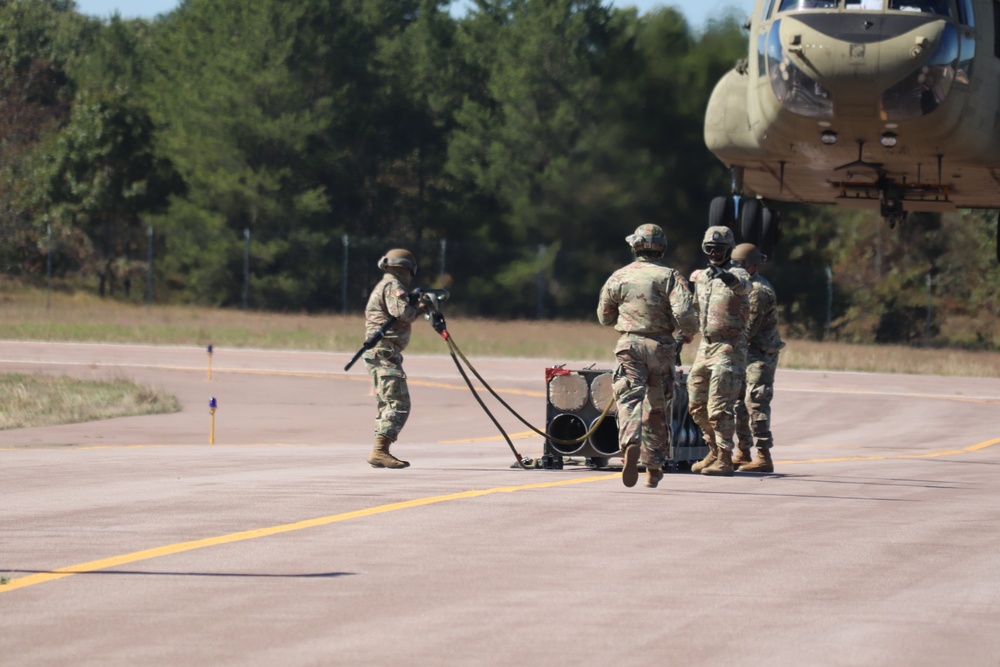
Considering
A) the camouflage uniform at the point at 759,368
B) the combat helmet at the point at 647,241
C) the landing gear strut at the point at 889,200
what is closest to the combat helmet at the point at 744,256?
the camouflage uniform at the point at 759,368

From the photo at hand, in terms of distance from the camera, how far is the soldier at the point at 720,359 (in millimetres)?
13000

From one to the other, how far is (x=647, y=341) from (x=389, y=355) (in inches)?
109

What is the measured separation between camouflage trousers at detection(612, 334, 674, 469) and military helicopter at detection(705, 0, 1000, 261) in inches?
356

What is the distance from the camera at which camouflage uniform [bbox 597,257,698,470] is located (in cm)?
1137

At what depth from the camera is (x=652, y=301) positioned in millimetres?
11461

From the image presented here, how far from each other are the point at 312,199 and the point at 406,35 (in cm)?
1290

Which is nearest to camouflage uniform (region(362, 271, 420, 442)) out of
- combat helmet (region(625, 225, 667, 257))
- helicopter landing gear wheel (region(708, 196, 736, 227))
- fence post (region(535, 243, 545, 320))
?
combat helmet (region(625, 225, 667, 257))

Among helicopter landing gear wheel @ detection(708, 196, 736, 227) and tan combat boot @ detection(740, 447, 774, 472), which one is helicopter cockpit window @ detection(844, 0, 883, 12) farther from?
tan combat boot @ detection(740, 447, 774, 472)

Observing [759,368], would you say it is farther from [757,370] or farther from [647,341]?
[647,341]

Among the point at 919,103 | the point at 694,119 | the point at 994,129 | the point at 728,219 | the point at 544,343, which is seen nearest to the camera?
the point at 919,103

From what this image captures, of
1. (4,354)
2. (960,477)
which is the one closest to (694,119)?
(4,354)

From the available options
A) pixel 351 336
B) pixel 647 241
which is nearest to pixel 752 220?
pixel 647 241

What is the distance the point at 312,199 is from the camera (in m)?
58.3

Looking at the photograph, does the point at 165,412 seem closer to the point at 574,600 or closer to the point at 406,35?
the point at 574,600
